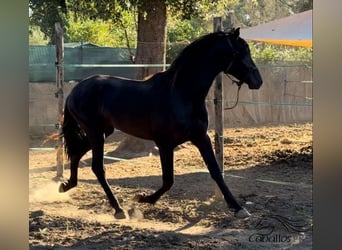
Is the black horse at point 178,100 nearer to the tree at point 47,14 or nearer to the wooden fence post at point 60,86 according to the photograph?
the wooden fence post at point 60,86

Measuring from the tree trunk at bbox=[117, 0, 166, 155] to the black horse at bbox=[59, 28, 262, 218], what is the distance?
201cm

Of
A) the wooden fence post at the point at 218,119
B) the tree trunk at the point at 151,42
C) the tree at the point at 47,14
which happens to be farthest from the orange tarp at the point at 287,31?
the tree at the point at 47,14

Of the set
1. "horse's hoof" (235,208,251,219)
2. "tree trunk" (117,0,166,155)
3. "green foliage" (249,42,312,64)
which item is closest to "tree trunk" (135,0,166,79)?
"tree trunk" (117,0,166,155)

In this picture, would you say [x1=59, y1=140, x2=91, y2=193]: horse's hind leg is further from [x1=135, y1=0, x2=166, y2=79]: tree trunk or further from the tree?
the tree

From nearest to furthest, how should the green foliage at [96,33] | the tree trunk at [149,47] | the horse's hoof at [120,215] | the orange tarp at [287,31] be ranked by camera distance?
the horse's hoof at [120,215] < the tree trunk at [149,47] < the orange tarp at [287,31] < the green foliage at [96,33]

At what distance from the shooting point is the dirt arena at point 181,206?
3674 millimetres

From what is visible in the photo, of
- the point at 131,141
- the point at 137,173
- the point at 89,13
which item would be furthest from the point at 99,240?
the point at 89,13

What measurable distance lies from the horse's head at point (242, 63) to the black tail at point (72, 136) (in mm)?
1576

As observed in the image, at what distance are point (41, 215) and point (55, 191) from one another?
83 cm

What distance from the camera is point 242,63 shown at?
3947mm

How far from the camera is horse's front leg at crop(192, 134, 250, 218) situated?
13.5 feet

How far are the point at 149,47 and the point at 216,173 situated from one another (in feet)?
9.43
